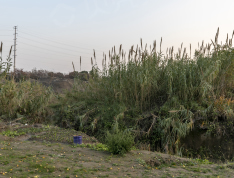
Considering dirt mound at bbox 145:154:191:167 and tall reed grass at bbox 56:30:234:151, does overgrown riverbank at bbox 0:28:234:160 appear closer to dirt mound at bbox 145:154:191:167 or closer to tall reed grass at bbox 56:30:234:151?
tall reed grass at bbox 56:30:234:151

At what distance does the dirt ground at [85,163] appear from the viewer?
12.7 ft

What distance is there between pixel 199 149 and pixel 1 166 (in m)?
5.09

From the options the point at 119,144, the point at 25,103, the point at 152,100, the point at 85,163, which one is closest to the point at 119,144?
the point at 119,144

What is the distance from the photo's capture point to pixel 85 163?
445cm

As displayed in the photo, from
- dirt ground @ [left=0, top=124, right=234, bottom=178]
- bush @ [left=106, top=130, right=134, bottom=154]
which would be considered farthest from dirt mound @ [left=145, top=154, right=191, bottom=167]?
bush @ [left=106, top=130, right=134, bottom=154]

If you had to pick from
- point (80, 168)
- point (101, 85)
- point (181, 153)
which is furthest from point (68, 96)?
point (80, 168)

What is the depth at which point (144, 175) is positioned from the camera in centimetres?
404

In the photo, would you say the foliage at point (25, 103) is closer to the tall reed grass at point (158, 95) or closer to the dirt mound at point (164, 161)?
the tall reed grass at point (158, 95)

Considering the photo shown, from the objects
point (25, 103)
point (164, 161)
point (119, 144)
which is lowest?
point (164, 161)

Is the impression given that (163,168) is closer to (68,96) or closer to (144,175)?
(144,175)

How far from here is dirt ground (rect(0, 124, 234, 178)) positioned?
3858 mm

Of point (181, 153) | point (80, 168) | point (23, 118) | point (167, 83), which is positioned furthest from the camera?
point (23, 118)

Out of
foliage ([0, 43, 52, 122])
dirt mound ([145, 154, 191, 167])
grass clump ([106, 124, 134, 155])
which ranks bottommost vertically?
dirt mound ([145, 154, 191, 167])

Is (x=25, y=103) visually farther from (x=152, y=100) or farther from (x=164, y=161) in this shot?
(x=164, y=161)
